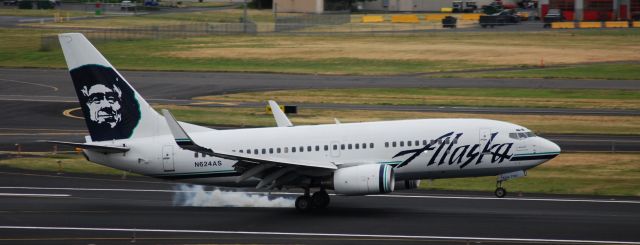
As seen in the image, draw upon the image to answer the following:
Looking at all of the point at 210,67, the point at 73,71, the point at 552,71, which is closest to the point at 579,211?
the point at 73,71

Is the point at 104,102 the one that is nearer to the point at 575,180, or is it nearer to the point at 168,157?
the point at 168,157

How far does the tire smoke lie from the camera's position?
4553cm

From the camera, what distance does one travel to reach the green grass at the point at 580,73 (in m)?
98.4

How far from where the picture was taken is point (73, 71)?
44.4m

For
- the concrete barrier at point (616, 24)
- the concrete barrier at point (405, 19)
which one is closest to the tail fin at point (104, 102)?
the concrete barrier at point (616, 24)

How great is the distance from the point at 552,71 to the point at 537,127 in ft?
116

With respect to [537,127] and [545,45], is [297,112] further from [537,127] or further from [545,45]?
[545,45]

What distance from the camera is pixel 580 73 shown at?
101 meters

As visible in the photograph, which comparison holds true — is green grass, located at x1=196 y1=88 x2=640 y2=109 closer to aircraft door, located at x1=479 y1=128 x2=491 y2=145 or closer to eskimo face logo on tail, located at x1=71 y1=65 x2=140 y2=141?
aircraft door, located at x1=479 y1=128 x2=491 y2=145

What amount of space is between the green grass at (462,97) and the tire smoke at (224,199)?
118 ft

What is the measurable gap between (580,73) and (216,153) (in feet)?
222

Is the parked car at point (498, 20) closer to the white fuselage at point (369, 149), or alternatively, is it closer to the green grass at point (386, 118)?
the green grass at point (386, 118)

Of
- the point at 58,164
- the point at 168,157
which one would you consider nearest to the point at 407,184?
the point at 168,157

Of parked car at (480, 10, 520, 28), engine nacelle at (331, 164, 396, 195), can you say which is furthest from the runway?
parked car at (480, 10, 520, 28)
